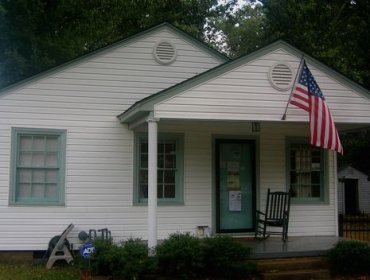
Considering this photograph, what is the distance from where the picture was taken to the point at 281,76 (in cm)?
947

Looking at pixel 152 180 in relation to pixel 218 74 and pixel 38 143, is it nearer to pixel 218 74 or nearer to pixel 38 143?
pixel 218 74

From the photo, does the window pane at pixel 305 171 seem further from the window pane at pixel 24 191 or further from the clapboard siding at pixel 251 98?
the window pane at pixel 24 191

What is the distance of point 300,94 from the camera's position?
9.16 m

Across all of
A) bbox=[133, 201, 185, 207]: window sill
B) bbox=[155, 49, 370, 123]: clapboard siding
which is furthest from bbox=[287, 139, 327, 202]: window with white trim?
bbox=[133, 201, 185, 207]: window sill

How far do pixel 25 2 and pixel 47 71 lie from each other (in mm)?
6058

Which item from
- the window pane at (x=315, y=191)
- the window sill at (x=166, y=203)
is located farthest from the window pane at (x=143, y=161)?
the window pane at (x=315, y=191)

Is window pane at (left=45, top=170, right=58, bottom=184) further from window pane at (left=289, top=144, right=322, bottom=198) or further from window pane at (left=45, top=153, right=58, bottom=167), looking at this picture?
window pane at (left=289, top=144, right=322, bottom=198)

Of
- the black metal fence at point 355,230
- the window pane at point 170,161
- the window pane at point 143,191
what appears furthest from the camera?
the black metal fence at point 355,230

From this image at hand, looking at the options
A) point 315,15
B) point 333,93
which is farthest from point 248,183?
point 315,15

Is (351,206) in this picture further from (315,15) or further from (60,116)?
(60,116)

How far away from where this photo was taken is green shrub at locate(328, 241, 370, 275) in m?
9.02

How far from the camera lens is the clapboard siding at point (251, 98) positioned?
8961 millimetres

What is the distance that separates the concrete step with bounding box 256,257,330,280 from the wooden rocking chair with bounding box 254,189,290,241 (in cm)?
141

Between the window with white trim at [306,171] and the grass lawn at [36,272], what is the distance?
5219 millimetres
